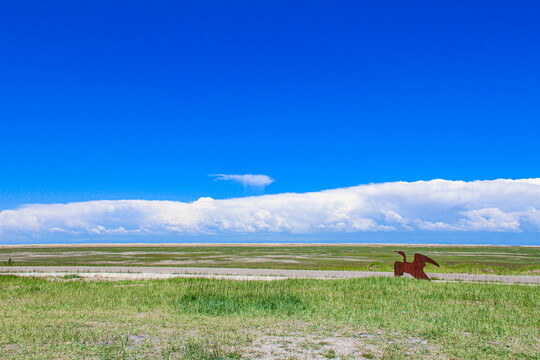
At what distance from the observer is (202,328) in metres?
10.7

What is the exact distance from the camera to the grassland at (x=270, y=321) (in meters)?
8.47

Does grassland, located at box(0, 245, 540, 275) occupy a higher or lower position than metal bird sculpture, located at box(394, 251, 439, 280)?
lower

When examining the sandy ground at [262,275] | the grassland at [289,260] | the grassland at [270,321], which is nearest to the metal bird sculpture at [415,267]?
the sandy ground at [262,275]

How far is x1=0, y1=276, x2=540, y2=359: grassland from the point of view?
8469 mm

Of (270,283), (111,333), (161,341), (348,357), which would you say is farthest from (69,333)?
(270,283)

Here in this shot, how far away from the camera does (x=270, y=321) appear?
458 inches

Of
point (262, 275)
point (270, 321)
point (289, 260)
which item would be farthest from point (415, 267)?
point (289, 260)

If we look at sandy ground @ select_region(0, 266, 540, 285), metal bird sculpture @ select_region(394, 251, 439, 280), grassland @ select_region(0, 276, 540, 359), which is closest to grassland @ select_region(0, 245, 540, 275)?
sandy ground @ select_region(0, 266, 540, 285)

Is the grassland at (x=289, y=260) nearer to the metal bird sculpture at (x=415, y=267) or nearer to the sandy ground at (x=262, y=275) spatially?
the sandy ground at (x=262, y=275)

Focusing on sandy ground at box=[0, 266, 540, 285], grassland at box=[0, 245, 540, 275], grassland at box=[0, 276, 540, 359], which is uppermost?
grassland at box=[0, 276, 540, 359]

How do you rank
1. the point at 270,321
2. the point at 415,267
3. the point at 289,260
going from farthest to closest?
the point at 289,260, the point at 415,267, the point at 270,321

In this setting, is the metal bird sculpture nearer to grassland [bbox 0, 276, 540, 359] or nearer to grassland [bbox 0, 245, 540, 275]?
grassland [bbox 0, 276, 540, 359]

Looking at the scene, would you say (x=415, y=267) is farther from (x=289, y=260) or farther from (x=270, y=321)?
(x=289, y=260)

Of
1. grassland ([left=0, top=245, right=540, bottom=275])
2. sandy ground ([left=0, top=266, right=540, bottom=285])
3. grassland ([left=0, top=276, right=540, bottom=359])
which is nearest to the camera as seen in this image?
grassland ([left=0, top=276, right=540, bottom=359])
